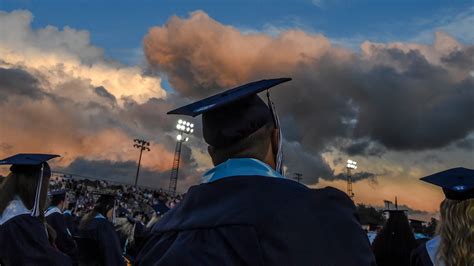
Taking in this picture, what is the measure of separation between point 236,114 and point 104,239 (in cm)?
628

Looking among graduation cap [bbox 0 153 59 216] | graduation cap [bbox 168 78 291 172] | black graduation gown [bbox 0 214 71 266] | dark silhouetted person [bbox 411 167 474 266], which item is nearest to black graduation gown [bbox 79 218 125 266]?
graduation cap [bbox 0 153 59 216]

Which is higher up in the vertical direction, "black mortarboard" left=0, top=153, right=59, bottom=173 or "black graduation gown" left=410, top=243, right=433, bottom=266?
"black mortarboard" left=0, top=153, right=59, bottom=173

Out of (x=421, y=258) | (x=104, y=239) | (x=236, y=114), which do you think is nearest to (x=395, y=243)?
(x=421, y=258)

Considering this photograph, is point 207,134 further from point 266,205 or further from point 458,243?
point 458,243

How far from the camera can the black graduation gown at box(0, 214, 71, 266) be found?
384 centimetres

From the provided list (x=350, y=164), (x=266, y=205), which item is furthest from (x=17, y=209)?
(x=350, y=164)

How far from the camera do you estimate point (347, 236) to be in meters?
1.44

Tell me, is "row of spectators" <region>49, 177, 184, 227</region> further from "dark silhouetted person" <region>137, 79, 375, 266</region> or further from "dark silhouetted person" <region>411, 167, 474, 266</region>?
"dark silhouetted person" <region>137, 79, 375, 266</region>

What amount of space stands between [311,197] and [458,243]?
1.80 metres

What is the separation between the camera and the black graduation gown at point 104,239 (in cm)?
738

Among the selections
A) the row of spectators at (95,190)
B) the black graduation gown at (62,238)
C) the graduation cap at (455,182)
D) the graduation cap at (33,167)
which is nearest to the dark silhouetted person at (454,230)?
the graduation cap at (455,182)

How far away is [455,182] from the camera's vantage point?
3432 millimetres

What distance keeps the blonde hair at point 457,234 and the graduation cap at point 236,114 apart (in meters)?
1.64

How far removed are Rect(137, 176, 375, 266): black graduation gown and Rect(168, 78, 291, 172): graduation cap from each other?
226 millimetres
